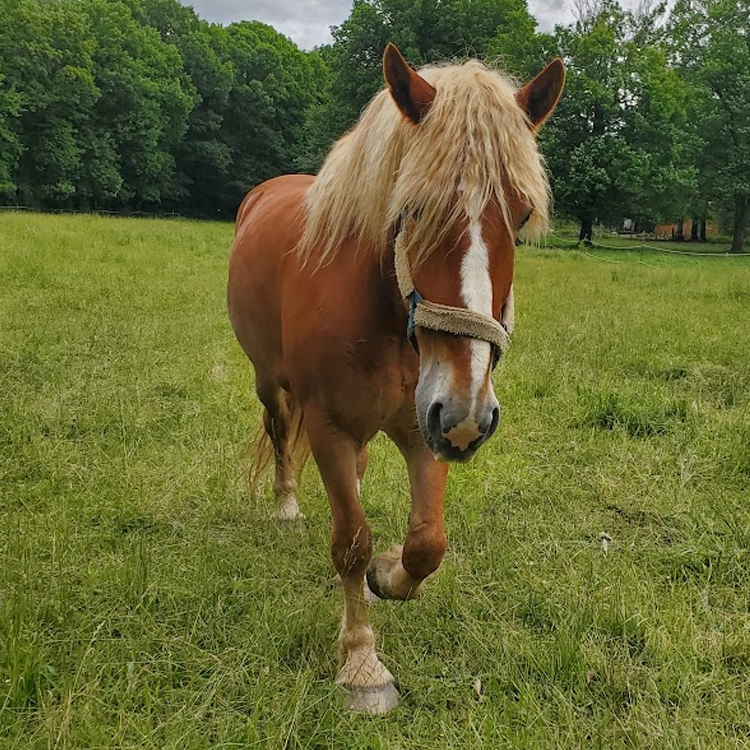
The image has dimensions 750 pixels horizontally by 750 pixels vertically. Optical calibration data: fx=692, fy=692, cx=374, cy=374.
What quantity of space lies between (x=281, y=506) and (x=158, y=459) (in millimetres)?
942

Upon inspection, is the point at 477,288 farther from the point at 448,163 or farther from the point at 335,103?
the point at 335,103

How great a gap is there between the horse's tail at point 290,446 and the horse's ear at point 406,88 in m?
1.64

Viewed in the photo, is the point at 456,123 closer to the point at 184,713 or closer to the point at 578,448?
the point at 184,713

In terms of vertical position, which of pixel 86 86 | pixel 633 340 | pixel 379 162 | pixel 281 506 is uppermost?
pixel 86 86

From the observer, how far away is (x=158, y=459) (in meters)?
4.11

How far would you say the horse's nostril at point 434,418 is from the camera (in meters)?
1.68

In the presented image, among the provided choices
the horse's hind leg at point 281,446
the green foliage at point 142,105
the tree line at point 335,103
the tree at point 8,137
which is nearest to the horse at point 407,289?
the horse's hind leg at point 281,446

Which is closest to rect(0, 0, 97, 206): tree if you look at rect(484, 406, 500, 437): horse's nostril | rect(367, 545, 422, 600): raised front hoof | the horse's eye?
rect(367, 545, 422, 600): raised front hoof

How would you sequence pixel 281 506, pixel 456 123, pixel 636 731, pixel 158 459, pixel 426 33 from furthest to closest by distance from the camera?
pixel 426 33 → pixel 158 459 → pixel 281 506 → pixel 636 731 → pixel 456 123

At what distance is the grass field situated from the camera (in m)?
2.06

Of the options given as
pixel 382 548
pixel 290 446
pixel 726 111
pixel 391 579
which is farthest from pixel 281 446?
pixel 726 111

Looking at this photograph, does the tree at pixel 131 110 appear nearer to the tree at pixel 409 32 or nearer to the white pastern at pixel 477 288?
the tree at pixel 409 32

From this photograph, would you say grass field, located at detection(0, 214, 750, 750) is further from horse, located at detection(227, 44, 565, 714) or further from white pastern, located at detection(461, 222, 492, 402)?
white pastern, located at detection(461, 222, 492, 402)

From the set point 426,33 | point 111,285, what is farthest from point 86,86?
point 111,285
